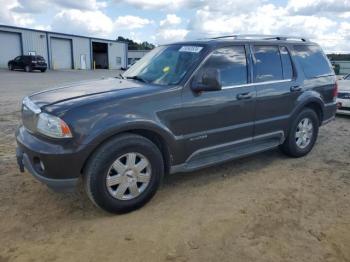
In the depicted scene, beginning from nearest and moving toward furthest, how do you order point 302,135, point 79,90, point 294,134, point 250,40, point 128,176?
1. point 128,176
2. point 79,90
3. point 250,40
4. point 294,134
5. point 302,135

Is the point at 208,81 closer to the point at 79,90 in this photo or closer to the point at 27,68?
the point at 79,90

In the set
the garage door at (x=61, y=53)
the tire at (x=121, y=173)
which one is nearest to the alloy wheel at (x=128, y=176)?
the tire at (x=121, y=173)

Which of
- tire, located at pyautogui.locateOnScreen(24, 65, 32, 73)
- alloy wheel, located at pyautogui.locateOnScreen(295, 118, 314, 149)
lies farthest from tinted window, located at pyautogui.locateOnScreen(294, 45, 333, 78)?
tire, located at pyautogui.locateOnScreen(24, 65, 32, 73)

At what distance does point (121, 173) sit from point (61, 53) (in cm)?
4614

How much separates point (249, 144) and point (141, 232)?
85.0 inches

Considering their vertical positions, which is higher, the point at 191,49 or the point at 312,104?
the point at 191,49

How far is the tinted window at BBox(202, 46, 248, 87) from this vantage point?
175 inches

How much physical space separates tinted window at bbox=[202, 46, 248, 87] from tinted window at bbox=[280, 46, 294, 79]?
0.84 m

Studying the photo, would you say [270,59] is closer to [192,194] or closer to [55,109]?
[192,194]

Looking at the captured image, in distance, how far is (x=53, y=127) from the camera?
341 cm

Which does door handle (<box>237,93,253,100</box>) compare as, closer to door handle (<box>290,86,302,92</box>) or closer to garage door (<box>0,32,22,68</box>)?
door handle (<box>290,86,302,92</box>)

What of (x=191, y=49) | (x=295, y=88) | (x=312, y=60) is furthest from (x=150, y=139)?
(x=312, y=60)

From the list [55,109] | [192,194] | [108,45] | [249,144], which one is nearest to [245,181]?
[249,144]

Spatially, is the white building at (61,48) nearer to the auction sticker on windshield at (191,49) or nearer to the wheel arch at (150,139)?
the auction sticker on windshield at (191,49)
